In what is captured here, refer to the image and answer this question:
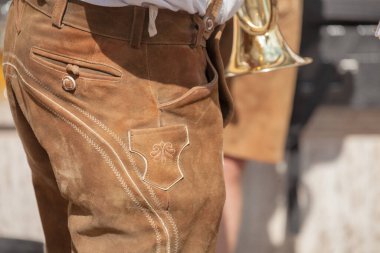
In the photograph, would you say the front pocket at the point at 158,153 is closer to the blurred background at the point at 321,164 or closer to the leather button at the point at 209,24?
the leather button at the point at 209,24

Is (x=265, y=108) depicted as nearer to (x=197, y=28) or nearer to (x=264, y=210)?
(x=264, y=210)

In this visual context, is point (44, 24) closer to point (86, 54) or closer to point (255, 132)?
point (86, 54)

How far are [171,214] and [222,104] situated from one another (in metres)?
0.40

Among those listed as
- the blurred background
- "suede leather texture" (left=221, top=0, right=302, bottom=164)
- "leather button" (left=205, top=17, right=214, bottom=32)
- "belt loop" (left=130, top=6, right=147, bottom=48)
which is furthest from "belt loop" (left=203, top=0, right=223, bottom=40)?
the blurred background

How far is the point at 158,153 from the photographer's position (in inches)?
72.3

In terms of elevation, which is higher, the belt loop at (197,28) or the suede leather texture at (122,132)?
the belt loop at (197,28)

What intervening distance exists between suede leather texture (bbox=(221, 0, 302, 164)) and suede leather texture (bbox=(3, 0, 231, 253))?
119cm

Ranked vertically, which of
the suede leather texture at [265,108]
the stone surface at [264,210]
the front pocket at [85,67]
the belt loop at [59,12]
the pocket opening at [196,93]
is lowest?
the stone surface at [264,210]

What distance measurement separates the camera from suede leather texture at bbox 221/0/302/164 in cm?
309

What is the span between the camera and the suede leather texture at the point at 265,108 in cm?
309

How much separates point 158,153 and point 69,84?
25 centimetres

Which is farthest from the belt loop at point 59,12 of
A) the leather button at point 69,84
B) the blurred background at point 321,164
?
the blurred background at point 321,164

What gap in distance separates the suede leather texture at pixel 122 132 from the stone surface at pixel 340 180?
170cm

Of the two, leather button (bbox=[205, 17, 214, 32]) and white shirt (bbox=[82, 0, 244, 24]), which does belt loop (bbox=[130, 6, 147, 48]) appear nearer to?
white shirt (bbox=[82, 0, 244, 24])
